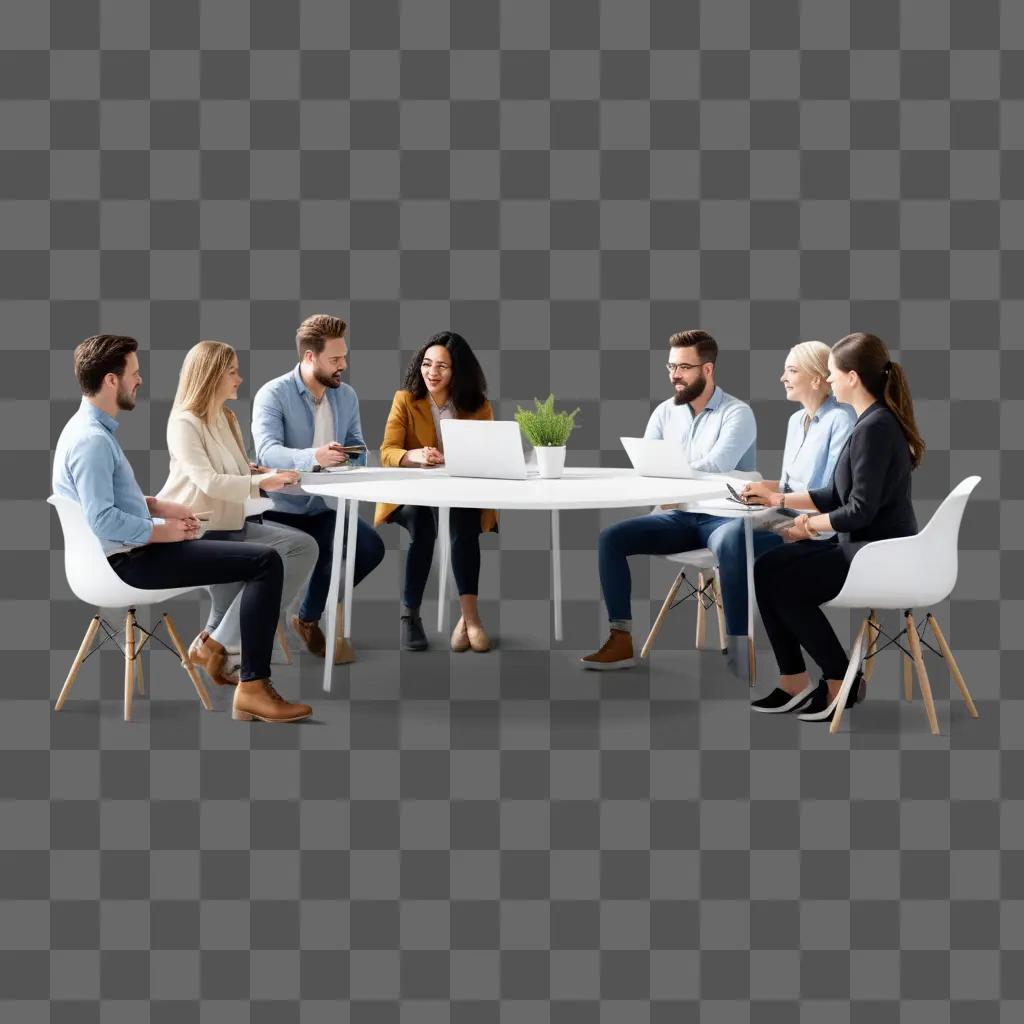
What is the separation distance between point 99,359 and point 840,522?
9.95 ft

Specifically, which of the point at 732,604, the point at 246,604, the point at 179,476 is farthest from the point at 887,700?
→ the point at 179,476

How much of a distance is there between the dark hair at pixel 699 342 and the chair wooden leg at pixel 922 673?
1.82m

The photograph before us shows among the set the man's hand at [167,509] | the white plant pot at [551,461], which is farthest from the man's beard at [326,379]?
the man's hand at [167,509]

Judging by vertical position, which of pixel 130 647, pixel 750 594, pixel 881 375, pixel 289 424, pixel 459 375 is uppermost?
pixel 459 375

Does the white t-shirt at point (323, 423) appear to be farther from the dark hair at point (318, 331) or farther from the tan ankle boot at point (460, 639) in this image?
the tan ankle boot at point (460, 639)

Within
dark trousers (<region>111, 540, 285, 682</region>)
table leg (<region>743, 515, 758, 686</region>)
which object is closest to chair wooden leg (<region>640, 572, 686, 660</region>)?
table leg (<region>743, 515, 758, 686</region>)

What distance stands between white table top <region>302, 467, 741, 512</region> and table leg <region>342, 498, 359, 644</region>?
133 millimetres

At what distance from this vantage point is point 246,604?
584 cm

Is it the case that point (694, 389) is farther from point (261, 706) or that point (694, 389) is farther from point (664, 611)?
point (261, 706)

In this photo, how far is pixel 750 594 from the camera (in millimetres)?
6293

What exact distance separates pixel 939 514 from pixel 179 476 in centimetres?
320

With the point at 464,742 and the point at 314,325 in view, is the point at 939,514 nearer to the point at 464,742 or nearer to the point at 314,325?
the point at 464,742

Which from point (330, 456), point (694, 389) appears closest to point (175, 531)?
point (330, 456)

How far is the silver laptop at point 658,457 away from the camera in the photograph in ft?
22.1
